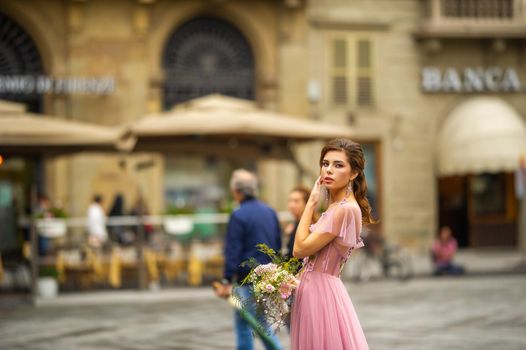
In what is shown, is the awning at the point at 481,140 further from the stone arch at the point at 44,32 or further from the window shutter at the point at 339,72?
the stone arch at the point at 44,32

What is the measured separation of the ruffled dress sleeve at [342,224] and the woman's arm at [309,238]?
0.03 m

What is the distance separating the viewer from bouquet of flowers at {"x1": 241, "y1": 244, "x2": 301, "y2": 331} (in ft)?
18.6

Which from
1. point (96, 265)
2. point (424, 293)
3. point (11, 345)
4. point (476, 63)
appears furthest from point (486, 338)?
point (476, 63)

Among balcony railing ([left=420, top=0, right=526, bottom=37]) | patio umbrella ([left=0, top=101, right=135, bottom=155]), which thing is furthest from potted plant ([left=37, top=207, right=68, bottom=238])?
balcony railing ([left=420, top=0, right=526, bottom=37])

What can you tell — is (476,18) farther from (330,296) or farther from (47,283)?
(330,296)

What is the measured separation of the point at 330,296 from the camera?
→ 566 cm

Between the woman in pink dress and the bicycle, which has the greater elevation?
the woman in pink dress

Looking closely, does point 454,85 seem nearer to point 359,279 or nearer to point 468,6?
point 468,6

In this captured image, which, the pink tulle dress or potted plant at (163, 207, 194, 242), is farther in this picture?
potted plant at (163, 207, 194, 242)

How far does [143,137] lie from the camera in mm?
19344

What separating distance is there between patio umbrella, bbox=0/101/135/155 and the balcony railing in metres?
11.3

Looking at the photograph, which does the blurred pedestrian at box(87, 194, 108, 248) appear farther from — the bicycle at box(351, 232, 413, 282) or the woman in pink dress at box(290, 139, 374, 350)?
the woman in pink dress at box(290, 139, 374, 350)

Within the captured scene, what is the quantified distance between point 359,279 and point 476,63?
10.1 meters

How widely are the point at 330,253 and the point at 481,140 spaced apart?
2243cm
